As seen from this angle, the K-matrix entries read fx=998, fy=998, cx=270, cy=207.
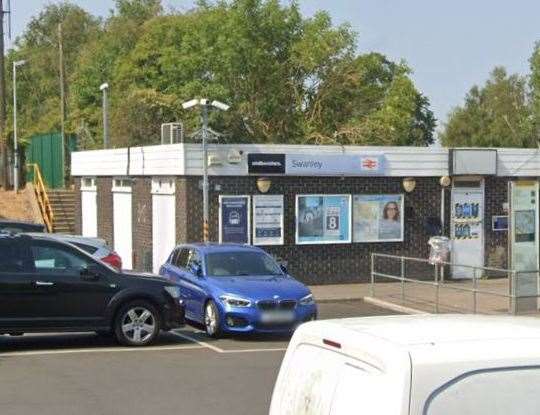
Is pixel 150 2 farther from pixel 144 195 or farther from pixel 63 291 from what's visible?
pixel 63 291

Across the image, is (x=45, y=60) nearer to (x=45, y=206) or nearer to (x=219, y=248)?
(x=45, y=206)

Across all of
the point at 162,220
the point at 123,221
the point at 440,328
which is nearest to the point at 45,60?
the point at 123,221

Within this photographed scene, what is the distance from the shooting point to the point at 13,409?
949 cm

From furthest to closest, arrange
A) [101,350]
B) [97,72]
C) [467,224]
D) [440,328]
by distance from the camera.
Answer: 1. [97,72]
2. [467,224]
3. [101,350]
4. [440,328]

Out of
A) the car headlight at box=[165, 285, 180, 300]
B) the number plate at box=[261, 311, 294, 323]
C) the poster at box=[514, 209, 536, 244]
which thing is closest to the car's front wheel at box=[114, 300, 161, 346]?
the car headlight at box=[165, 285, 180, 300]

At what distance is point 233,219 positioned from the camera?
923 inches

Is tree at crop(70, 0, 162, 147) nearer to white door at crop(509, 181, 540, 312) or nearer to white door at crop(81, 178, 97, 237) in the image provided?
white door at crop(81, 178, 97, 237)

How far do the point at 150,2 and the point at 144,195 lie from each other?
45.2m

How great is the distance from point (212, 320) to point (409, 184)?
1115 cm

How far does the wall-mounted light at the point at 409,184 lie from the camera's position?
25.0 m

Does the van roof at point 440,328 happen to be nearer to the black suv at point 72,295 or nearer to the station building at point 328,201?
the black suv at point 72,295

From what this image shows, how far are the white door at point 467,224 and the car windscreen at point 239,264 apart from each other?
1004cm

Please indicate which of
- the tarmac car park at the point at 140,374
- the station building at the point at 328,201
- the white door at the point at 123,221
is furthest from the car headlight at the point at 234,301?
the white door at the point at 123,221

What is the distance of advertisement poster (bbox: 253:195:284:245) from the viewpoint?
23719 mm
